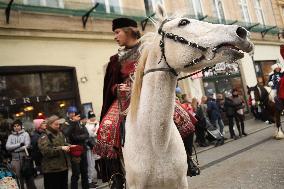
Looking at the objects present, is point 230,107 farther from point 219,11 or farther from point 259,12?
point 259,12

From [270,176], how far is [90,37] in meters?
9.28

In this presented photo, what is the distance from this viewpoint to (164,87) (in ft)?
10.7

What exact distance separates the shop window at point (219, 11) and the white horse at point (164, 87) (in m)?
19.8

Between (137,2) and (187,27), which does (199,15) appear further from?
(187,27)

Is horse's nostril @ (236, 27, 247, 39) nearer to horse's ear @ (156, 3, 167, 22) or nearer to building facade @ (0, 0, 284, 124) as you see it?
horse's ear @ (156, 3, 167, 22)

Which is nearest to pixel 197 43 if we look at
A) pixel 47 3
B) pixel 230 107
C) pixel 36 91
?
pixel 36 91

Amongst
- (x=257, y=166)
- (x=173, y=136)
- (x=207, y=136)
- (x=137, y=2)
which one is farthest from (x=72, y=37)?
(x=173, y=136)

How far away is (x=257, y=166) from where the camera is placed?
8227 mm

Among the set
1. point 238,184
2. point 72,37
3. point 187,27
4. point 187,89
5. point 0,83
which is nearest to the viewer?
point 187,27

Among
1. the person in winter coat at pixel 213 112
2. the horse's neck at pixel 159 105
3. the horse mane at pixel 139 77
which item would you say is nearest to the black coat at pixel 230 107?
the person in winter coat at pixel 213 112

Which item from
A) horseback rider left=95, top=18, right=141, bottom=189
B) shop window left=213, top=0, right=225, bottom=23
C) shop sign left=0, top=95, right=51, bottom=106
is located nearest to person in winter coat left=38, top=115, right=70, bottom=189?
horseback rider left=95, top=18, right=141, bottom=189

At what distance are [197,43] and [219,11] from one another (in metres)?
21.1

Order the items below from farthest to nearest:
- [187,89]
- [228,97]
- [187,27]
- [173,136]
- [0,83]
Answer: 1. [187,89]
2. [228,97]
3. [0,83]
4. [173,136]
5. [187,27]

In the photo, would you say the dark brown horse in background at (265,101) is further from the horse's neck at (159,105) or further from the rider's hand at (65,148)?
the horse's neck at (159,105)
